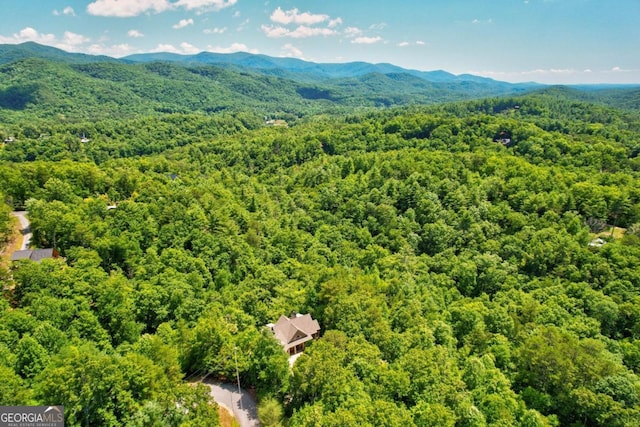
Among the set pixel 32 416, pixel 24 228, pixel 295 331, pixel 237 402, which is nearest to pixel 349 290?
pixel 295 331

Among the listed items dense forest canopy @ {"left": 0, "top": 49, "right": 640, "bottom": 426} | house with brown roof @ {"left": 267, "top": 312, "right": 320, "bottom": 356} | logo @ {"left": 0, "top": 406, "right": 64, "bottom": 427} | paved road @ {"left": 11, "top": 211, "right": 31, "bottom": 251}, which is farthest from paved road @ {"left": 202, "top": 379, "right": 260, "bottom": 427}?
paved road @ {"left": 11, "top": 211, "right": 31, "bottom": 251}

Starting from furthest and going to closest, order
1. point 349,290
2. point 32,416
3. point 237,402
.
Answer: point 349,290
point 237,402
point 32,416

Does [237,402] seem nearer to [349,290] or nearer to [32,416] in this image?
[32,416]

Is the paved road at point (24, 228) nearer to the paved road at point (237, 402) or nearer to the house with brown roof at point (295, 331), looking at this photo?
the paved road at point (237, 402)

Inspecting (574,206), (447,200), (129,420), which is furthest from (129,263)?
(574,206)

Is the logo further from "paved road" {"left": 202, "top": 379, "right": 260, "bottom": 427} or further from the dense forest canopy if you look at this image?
"paved road" {"left": 202, "top": 379, "right": 260, "bottom": 427}
